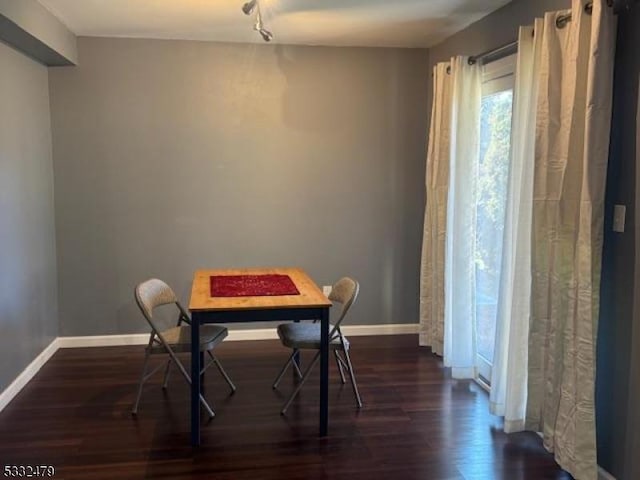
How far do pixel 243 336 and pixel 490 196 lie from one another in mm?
2298

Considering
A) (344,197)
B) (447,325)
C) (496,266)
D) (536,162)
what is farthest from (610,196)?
(344,197)

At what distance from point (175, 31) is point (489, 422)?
3378 mm

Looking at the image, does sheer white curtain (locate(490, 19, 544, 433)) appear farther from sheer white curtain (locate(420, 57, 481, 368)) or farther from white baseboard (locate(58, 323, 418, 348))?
white baseboard (locate(58, 323, 418, 348))

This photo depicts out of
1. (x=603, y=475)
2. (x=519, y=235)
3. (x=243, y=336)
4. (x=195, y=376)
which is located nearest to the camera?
(x=603, y=475)

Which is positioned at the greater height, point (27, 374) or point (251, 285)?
point (251, 285)

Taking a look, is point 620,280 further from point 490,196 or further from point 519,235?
point 490,196

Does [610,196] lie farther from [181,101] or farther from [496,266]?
[181,101]

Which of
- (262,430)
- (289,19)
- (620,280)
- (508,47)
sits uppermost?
(289,19)

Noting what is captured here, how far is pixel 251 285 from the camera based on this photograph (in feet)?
11.3

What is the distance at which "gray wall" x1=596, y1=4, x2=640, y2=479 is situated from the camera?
Result: 2.39m

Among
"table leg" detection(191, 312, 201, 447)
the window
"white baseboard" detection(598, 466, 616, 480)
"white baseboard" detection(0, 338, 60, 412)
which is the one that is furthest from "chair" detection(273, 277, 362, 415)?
"white baseboard" detection(0, 338, 60, 412)

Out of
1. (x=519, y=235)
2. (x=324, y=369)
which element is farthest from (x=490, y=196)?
(x=324, y=369)

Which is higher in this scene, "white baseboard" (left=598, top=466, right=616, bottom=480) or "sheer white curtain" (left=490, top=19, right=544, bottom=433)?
"sheer white curtain" (left=490, top=19, right=544, bottom=433)

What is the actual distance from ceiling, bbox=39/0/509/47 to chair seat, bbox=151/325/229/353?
1.99 m
